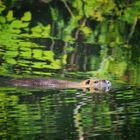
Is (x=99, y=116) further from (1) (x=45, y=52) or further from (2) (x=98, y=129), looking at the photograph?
(1) (x=45, y=52)

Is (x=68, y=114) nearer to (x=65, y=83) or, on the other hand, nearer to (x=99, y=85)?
(x=99, y=85)

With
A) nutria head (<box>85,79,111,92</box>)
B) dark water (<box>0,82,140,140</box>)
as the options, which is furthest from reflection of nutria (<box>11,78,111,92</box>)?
dark water (<box>0,82,140,140</box>)

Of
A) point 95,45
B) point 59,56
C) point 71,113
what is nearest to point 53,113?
point 71,113

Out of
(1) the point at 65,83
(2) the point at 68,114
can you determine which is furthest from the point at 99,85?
(2) the point at 68,114

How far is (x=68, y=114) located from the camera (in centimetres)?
1338

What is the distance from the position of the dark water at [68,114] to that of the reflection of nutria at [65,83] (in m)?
0.43

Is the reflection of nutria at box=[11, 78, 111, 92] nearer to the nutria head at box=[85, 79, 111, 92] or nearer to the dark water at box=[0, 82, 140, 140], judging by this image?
the nutria head at box=[85, 79, 111, 92]

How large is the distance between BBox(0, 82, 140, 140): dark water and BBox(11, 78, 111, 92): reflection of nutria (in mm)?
433

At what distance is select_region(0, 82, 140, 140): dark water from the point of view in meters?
11.8

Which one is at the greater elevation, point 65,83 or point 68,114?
point 65,83

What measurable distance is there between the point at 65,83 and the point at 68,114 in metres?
3.72

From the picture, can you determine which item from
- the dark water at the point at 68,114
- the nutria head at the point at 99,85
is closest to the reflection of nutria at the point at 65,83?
the nutria head at the point at 99,85

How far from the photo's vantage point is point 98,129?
39.8 ft

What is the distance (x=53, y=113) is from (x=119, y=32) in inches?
761
